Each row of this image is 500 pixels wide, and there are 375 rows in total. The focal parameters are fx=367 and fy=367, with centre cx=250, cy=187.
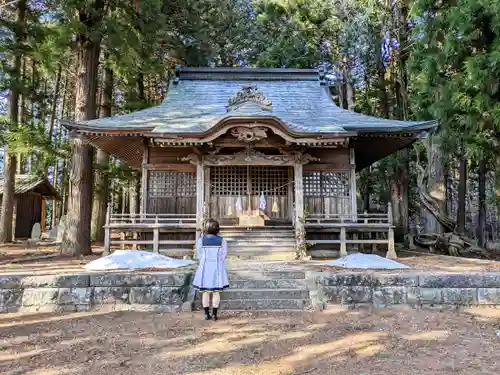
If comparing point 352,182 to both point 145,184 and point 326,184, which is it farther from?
point 145,184

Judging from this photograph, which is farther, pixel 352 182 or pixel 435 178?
pixel 435 178

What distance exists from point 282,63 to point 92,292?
17687 mm

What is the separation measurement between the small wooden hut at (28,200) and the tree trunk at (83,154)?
37.1ft

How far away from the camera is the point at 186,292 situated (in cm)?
612

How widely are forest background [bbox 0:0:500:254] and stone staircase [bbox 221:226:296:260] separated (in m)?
4.43

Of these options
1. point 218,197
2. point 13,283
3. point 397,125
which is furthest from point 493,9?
point 13,283

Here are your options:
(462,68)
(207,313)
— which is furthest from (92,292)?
(462,68)

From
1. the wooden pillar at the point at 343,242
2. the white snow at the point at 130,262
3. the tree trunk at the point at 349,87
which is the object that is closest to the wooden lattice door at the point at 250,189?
the wooden pillar at the point at 343,242

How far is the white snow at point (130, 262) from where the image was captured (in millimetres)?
7078

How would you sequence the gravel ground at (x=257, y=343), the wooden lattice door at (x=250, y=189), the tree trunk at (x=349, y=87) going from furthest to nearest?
the tree trunk at (x=349, y=87) < the wooden lattice door at (x=250, y=189) < the gravel ground at (x=257, y=343)

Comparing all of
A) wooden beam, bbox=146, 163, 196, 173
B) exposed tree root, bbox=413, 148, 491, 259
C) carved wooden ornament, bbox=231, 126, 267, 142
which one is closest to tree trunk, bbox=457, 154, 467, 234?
exposed tree root, bbox=413, 148, 491, 259

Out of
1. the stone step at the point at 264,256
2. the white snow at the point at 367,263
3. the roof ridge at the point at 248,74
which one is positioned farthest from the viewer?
the roof ridge at the point at 248,74

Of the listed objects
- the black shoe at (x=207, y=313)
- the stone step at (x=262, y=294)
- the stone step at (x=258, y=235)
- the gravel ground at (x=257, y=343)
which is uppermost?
the stone step at (x=258, y=235)

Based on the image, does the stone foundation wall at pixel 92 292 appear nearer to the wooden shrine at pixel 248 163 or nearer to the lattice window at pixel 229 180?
the wooden shrine at pixel 248 163
